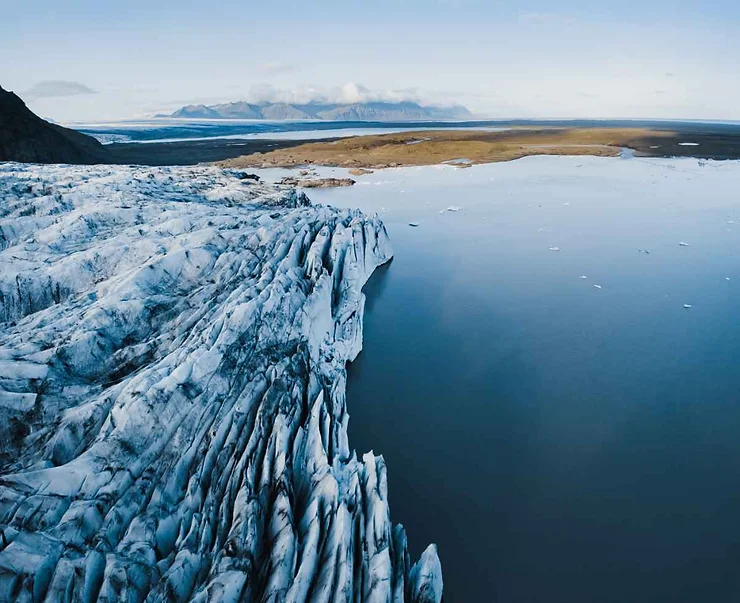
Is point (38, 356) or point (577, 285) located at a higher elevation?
point (38, 356)

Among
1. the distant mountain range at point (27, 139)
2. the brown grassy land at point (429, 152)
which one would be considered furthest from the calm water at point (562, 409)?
the brown grassy land at point (429, 152)

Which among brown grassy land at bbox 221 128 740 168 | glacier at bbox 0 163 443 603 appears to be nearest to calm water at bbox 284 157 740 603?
glacier at bbox 0 163 443 603

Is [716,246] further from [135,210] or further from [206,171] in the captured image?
[206,171]

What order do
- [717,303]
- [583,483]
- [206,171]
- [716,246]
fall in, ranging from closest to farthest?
[583,483] → [717,303] → [716,246] → [206,171]

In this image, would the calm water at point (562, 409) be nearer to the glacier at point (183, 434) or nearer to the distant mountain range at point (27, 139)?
the glacier at point (183, 434)

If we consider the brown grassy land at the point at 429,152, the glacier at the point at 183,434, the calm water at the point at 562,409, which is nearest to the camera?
the glacier at the point at 183,434

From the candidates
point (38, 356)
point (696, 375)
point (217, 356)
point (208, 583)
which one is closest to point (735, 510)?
point (696, 375)
